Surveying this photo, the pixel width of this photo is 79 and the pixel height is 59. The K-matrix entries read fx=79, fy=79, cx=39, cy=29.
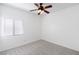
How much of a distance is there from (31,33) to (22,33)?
0.72 meters

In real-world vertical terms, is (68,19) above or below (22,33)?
above

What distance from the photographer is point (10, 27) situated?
3379 mm

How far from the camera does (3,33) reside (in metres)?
3.13

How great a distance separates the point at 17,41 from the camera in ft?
12.3

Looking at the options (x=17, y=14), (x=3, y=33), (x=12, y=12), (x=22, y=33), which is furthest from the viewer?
(x=22, y=33)

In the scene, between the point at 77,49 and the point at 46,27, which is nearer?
the point at 77,49

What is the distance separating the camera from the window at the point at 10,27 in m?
3.17

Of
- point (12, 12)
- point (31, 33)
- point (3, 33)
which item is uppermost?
point (12, 12)

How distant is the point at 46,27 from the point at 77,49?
5.98ft

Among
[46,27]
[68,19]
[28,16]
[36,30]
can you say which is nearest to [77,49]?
[68,19]

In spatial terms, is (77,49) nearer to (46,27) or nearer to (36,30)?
(46,27)

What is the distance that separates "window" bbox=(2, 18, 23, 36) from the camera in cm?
317
